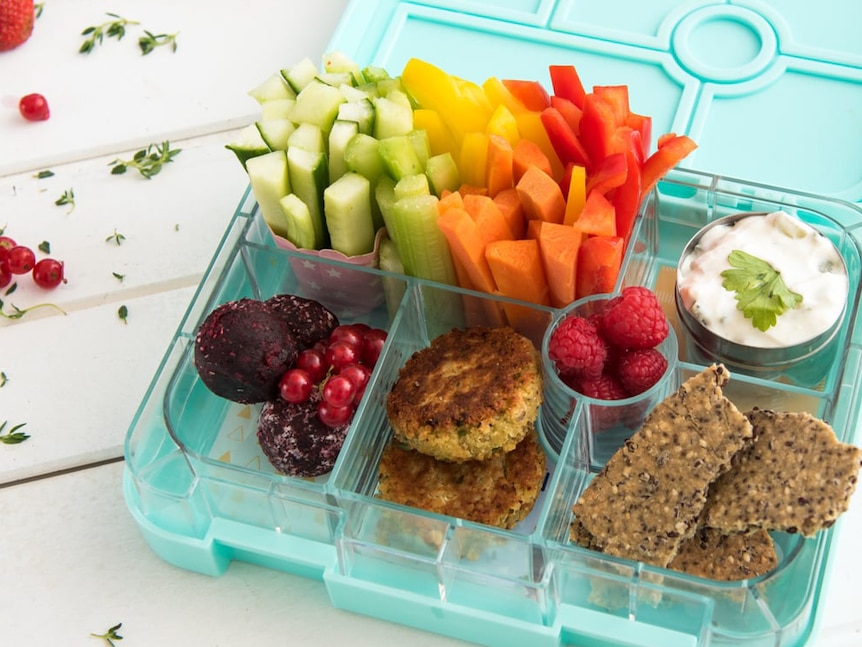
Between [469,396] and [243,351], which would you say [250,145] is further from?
[469,396]

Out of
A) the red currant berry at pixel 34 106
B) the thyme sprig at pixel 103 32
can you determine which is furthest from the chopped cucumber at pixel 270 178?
the thyme sprig at pixel 103 32

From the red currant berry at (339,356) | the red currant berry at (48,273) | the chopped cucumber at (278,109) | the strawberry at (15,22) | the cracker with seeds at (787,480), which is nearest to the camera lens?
the cracker with seeds at (787,480)

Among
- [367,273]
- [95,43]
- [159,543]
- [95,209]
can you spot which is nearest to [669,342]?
[367,273]

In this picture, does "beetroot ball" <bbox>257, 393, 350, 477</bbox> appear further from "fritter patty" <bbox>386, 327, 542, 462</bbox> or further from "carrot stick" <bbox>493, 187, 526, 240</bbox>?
"carrot stick" <bbox>493, 187, 526, 240</bbox>

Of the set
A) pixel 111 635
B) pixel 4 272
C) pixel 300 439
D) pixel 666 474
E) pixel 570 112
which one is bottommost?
pixel 111 635

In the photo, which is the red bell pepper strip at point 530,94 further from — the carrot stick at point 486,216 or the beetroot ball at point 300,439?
the beetroot ball at point 300,439

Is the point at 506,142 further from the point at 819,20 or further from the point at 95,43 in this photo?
the point at 95,43

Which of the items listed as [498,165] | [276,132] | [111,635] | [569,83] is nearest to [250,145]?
[276,132]

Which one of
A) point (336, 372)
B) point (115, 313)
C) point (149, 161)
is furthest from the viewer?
point (149, 161)
